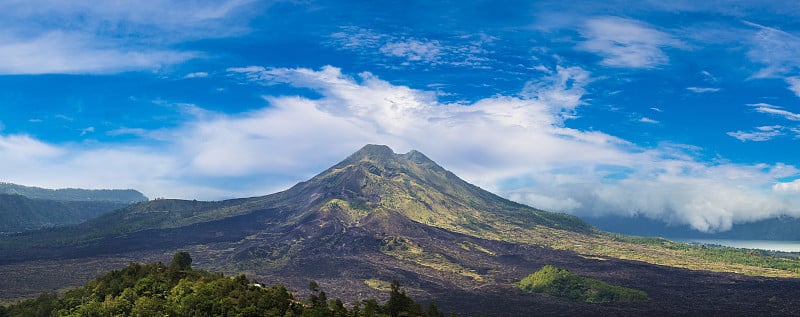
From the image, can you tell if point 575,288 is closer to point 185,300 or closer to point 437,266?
point 437,266

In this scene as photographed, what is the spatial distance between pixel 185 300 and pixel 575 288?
325 feet

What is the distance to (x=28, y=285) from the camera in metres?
113

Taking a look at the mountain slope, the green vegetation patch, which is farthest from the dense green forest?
the green vegetation patch

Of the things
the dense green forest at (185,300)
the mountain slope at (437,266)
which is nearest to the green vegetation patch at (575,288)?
the mountain slope at (437,266)

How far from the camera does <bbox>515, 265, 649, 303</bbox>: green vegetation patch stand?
373 feet

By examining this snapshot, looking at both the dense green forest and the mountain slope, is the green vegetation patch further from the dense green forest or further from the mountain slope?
the dense green forest

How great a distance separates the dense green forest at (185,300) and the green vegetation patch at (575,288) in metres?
83.3

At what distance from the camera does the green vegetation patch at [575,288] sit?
4478 inches

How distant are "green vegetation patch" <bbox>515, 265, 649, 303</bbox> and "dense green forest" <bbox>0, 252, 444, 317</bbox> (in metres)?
83.3

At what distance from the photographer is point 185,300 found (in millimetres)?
40000

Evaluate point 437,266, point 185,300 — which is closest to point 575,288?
point 437,266

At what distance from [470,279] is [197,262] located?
77764mm

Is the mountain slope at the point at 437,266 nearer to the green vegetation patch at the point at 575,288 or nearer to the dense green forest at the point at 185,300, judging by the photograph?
the green vegetation patch at the point at 575,288

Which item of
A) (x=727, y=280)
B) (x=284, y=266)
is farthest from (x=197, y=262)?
(x=727, y=280)
